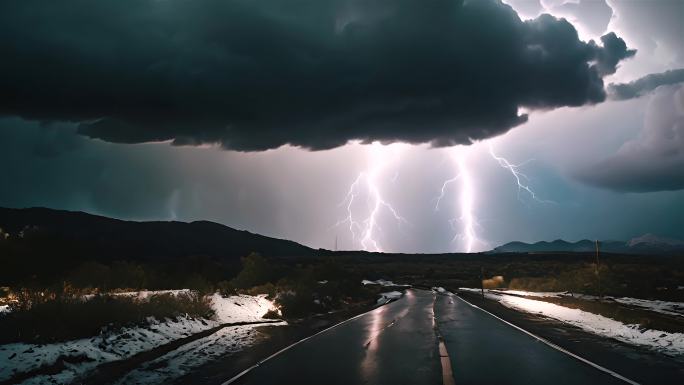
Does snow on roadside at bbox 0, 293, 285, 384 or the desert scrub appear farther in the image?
the desert scrub

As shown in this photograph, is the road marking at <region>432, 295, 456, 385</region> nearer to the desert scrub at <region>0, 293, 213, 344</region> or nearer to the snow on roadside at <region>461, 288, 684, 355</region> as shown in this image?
the snow on roadside at <region>461, 288, 684, 355</region>

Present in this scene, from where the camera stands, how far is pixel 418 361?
11.1m

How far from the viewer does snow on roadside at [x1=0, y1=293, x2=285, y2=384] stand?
9.02m

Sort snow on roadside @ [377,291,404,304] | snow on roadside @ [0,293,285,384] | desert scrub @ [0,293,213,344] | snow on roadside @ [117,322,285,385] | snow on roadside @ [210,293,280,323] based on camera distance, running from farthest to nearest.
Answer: snow on roadside @ [377,291,404,304]
snow on roadside @ [210,293,280,323]
desert scrub @ [0,293,213,344]
snow on roadside @ [117,322,285,385]
snow on roadside @ [0,293,285,384]

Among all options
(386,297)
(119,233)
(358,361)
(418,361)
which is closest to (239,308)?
(358,361)

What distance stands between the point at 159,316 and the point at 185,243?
182m

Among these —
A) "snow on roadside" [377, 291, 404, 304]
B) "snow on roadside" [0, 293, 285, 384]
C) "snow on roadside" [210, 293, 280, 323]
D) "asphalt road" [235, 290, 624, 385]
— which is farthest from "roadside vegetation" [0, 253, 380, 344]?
"asphalt road" [235, 290, 624, 385]

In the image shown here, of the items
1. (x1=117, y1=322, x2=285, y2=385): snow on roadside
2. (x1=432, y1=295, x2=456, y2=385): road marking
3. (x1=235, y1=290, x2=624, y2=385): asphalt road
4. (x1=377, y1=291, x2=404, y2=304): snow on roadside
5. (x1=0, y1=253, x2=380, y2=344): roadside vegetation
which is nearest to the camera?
(x1=432, y1=295, x2=456, y2=385): road marking

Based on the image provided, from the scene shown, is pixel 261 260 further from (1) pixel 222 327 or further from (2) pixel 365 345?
(2) pixel 365 345

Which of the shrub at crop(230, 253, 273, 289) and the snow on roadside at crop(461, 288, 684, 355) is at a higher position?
the shrub at crop(230, 253, 273, 289)

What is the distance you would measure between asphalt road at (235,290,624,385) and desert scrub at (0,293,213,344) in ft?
15.6

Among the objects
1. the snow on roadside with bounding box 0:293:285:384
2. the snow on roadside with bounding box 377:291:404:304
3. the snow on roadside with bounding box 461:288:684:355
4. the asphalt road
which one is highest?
the snow on roadside with bounding box 0:293:285:384

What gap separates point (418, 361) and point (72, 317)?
27.8 ft

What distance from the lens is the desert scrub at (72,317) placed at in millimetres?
11023
